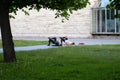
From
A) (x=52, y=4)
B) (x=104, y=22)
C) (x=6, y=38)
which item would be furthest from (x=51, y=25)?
(x=6, y=38)

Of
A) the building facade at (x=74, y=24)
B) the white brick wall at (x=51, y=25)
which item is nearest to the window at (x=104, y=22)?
the building facade at (x=74, y=24)

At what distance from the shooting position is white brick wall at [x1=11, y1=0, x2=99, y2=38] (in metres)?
A: 53.7

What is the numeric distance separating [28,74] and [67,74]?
1.18 meters

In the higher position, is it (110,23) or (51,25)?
(110,23)

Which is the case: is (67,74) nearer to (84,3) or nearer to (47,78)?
(47,78)

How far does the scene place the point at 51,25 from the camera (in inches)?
2192

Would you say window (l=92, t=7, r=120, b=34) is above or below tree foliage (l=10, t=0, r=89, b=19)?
below

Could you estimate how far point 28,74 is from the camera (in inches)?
513

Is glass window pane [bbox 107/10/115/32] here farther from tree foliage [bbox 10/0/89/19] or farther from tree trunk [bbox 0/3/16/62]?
tree trunk [bbox 0/3/16/62]

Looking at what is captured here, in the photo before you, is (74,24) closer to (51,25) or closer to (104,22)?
(51,25)

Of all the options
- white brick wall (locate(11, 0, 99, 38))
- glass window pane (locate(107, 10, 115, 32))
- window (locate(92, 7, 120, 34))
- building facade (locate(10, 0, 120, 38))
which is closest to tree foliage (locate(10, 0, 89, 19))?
building facade (locate(10, 0, 120, 38))

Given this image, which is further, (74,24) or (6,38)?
(74,24)

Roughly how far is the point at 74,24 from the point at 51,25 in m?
3.16

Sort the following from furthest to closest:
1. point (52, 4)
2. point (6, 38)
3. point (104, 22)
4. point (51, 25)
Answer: point (51, 25)
point (104, 22)
point (52, 4)
point (6, 38)
